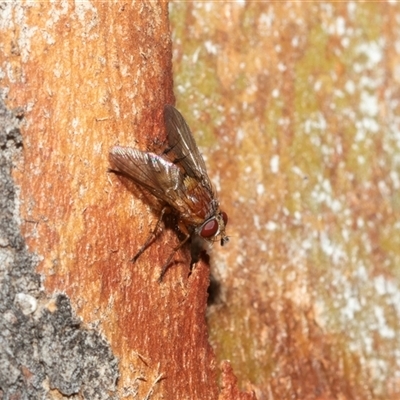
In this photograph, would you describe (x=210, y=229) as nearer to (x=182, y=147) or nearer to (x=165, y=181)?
(x=165, y=181)

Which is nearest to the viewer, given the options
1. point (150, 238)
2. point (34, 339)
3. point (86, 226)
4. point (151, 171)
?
point (34, 339)

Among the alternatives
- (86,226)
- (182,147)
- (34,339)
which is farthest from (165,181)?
(34,339)

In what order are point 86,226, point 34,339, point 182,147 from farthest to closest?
1. point 182,147
2. point 86,226
3. point 34,339

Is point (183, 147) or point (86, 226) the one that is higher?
point (183, 147)

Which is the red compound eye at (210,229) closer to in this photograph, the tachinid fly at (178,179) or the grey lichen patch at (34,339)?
the tachinid fly at (178,179)

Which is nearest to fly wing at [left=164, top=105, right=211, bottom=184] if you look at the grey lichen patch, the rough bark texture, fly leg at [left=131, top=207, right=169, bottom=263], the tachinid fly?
the tachinid fly

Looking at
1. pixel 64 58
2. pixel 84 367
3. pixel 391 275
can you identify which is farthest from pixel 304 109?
pixel 84 367

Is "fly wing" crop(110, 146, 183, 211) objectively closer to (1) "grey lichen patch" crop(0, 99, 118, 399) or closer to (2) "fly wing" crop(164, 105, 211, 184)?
(2) "fly wing" crop(164, 105, 211, 184)

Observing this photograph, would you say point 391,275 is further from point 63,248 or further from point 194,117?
point 63,248
